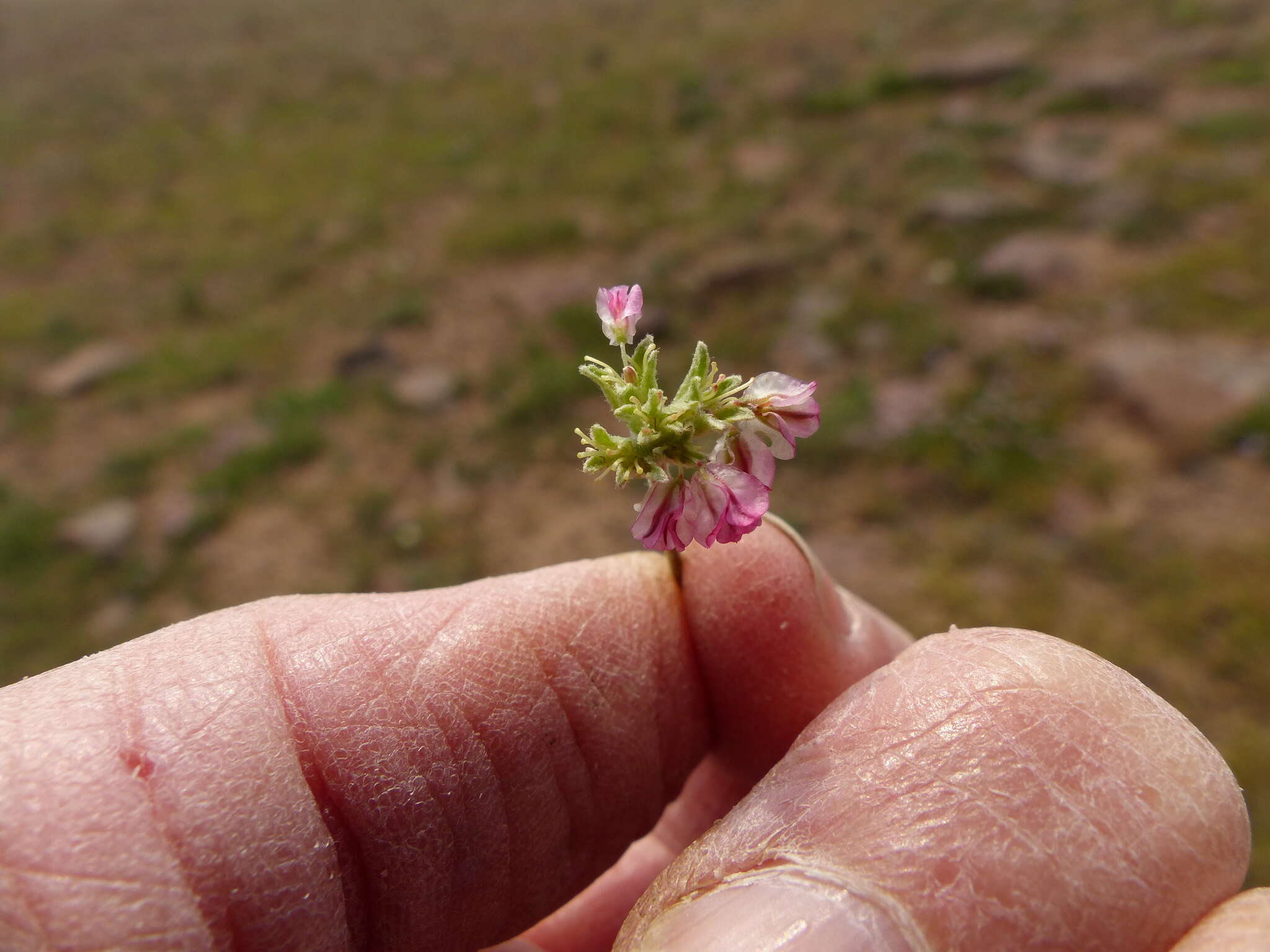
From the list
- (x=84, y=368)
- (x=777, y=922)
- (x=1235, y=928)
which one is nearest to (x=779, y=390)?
(x=777, y=922)

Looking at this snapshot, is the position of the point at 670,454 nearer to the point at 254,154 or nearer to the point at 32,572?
the point at 32,572

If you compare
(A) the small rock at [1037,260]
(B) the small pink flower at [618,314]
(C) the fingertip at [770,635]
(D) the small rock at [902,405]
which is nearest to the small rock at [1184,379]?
(A) the small rock at [1037,260]

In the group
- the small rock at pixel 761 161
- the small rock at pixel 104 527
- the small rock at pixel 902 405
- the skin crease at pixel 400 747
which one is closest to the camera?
the skin crease at pixel 400 747

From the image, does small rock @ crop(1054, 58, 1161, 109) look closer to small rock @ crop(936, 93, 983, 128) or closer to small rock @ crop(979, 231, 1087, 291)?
small rock @ crop(936, 93, 983, 128)

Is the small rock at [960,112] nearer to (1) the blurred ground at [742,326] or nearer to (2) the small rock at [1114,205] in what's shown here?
(1) the blurred ground at [742,326]

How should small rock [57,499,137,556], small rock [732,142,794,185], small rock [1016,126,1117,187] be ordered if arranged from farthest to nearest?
small rock [732,142,794,185] → small rock [1016,126,1117,187] → small rock [57,499,137,556]

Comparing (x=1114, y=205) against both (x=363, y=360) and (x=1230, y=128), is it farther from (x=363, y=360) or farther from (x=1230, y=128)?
(x=363, y=360)

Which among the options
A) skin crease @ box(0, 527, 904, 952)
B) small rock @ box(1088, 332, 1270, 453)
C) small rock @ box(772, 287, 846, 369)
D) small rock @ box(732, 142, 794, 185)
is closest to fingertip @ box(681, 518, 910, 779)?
skin crease @ box(0, 527, 904, 952)

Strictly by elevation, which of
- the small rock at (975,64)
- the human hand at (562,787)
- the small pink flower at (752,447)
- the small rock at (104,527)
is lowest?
the human hand at (562,787)
